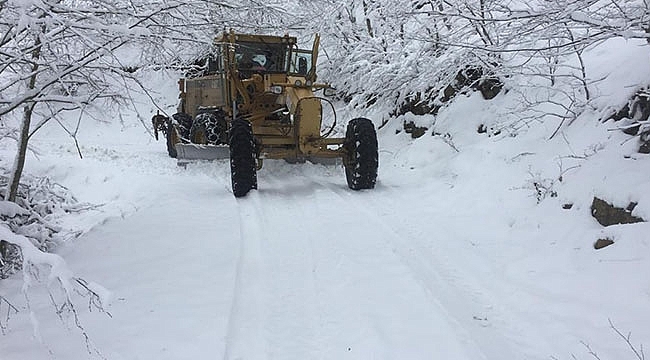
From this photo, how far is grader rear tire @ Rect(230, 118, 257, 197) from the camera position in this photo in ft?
26.4

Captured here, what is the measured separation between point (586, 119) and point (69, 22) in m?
5.80

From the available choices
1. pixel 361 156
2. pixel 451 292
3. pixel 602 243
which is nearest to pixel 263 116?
pixel 361 156

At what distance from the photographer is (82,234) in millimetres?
6020

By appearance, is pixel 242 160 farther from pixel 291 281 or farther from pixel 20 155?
pixel 291 281

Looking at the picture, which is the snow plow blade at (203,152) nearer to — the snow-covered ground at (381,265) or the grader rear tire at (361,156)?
the snow-covered ground at (381,265)

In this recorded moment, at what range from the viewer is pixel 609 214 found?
200 inches

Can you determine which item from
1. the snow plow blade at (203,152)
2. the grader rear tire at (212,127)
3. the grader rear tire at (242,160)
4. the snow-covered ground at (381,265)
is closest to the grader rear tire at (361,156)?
the snow-covered ground at (381,265)

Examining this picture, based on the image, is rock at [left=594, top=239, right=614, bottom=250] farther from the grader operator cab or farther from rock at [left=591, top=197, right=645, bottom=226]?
the grader operator cab

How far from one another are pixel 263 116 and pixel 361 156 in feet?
7.37

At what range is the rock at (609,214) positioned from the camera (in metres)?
4.87

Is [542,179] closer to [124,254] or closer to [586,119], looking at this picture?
[586,119]

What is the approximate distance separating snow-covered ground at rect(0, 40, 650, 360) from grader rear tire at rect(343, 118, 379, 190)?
0.89ft

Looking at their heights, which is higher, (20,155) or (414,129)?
(20,155)

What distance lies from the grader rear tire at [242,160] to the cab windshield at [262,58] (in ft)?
7.18
